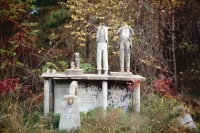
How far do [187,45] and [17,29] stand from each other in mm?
8405

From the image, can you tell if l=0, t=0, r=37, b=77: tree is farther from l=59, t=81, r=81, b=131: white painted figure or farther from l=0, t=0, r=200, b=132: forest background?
l=59, t=81, r=81, b=131: white painted figure

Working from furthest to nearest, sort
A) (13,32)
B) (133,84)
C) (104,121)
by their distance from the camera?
1. (13,32)
2. (133,84)
3. (104,121)

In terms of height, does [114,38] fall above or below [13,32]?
below

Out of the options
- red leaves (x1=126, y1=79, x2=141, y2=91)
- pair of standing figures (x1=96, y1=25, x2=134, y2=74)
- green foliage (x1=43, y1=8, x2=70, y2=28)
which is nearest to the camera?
red leaves (x1=126, y1=79, x2=141, y2=91)

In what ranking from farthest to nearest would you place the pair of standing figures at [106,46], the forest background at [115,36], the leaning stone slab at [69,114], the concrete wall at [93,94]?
the forest background at [115,36], the concrete wall at [93,94], the pair of standing figures at [106,46], the leaning stone slab at [69,114]

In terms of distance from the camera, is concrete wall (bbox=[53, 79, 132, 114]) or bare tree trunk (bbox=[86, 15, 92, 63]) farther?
bare tree trunk (bbox=[86, 15, 92, 63])

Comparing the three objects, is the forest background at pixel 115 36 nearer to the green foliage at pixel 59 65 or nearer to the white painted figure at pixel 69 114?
the green foliage at pixel 59 65

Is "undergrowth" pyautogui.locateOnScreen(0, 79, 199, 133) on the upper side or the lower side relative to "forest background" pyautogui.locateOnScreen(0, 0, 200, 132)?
lower

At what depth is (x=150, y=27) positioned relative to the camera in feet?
43.7

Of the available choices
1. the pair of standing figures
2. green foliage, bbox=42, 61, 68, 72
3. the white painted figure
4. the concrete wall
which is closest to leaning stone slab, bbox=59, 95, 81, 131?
the white painted figure

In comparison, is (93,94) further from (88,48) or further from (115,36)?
(88,48)

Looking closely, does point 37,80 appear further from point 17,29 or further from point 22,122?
point 22,122

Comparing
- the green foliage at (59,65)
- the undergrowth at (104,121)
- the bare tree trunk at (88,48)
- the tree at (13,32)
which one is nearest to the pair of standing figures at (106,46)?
the undergrowth at (104,121)

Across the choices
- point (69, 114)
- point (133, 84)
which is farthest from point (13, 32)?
point (69, 114)
